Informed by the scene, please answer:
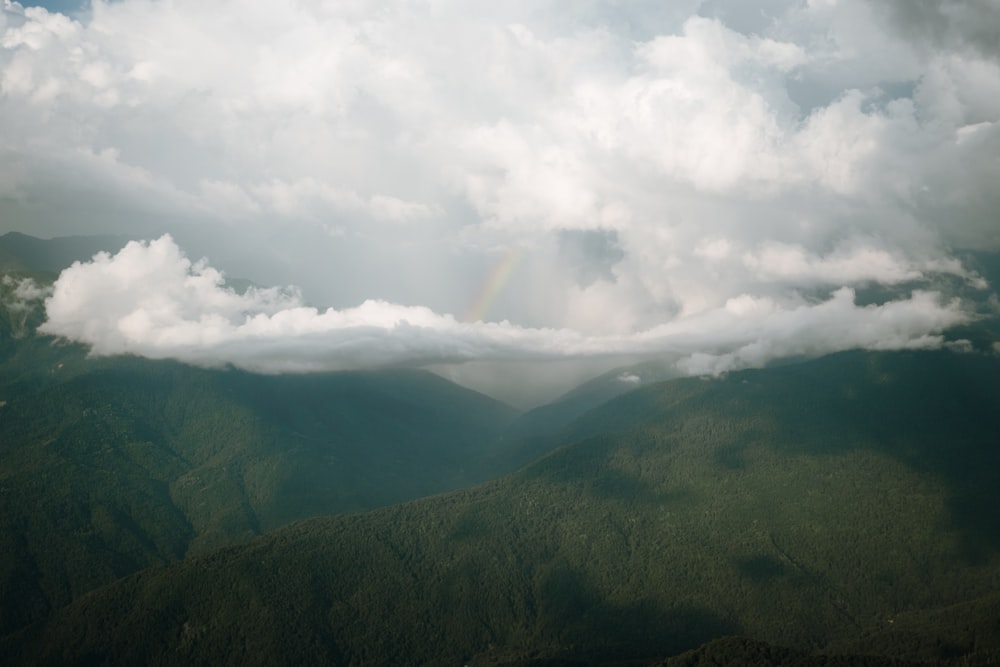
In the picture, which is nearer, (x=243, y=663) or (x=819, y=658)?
(x=819, y=658)

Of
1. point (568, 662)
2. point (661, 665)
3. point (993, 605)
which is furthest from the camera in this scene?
point (993, 605)

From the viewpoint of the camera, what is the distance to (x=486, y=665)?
194625 mm

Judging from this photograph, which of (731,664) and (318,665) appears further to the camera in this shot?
(318,665)

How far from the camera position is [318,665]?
7840 inches

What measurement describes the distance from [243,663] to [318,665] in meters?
21.1

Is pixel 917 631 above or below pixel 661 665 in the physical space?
below

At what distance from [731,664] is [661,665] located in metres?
18.5

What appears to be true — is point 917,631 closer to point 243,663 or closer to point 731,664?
point 731,664

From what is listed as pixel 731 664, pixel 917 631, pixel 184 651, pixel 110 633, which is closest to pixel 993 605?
pixel 917 631

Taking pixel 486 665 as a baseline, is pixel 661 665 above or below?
above

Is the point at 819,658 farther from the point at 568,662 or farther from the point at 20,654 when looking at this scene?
the point at 20,654

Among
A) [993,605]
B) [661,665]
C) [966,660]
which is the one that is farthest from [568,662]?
[993,605]

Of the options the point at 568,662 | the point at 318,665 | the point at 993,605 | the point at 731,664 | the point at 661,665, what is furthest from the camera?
the point at 318,665

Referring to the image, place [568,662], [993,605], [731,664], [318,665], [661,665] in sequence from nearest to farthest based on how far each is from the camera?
[731,664] < [661,665] < [568,662] < [993,605] < [318,665]
